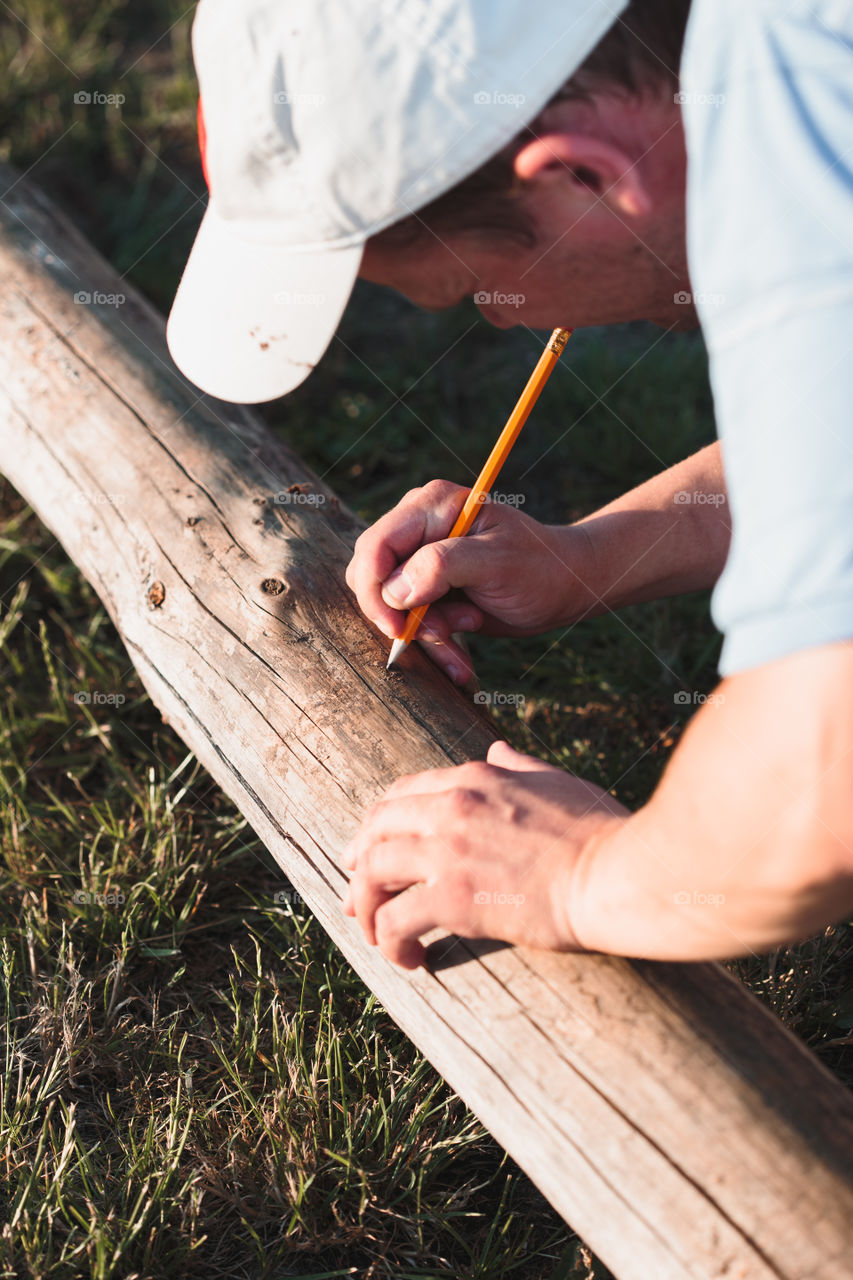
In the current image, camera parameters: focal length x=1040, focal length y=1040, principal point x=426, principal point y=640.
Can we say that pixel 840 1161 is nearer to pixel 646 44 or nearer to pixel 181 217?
pixel 646 44

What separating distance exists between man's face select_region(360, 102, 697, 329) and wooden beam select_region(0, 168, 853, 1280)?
0.68 metres

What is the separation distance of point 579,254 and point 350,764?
2.89 feet

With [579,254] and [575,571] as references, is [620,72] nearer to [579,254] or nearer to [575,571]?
[579,254]

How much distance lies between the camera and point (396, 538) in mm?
1847

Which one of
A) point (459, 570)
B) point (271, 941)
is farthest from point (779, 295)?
point (271, 941)

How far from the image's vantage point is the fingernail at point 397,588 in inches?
71.3

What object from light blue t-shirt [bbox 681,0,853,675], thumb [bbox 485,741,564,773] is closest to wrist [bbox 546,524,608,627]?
thumb [bbox 485,741,564,773]

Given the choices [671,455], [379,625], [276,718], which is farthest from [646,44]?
[671,455]

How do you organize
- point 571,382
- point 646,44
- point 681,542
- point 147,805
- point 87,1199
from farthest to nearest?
point 571,382, point 147,805, point 681,542, point 87,1199, point 646,44

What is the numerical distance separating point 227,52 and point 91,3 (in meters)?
4.52

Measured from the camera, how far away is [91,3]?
498 centimetres

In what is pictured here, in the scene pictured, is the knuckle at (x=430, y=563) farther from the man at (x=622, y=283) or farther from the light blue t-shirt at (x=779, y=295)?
the light blue t-shirt at (x=779, y=295)

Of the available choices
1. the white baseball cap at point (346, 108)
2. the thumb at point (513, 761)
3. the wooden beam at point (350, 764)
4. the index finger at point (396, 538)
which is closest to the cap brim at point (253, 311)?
the white baseball cap at point (346, 108)

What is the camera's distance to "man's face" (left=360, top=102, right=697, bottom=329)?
51.4 inches
